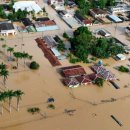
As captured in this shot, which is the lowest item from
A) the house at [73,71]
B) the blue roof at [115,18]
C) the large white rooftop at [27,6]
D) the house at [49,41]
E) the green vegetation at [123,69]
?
the green vegetation at [123,69]

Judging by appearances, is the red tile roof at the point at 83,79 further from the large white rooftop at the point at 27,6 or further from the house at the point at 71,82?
the large white rooftop at the point at 27,6

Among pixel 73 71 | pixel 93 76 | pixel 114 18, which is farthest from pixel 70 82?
pixel 114 18

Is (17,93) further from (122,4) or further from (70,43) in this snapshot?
(122,4)

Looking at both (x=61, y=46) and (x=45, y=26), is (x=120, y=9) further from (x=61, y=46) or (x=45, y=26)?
(x=61, y=46)

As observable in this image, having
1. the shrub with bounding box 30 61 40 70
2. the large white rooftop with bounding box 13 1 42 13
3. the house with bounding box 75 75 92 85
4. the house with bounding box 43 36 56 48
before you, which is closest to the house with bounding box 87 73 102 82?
the house with bounding box 75 75 92 85

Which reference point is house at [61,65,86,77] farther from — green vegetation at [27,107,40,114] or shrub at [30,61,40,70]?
green vegetation at [27,107,40,114]

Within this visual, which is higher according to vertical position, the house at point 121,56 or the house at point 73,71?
the house at point 73,71

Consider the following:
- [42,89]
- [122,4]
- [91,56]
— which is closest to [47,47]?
[91,56]

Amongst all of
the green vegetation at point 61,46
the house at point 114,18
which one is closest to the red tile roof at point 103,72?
the green vegetation at point 61,46
